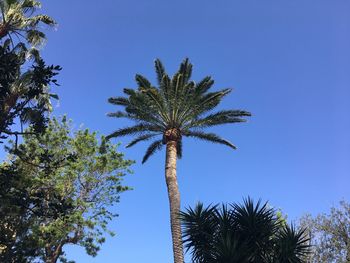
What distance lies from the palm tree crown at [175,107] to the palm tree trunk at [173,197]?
956 millimetres

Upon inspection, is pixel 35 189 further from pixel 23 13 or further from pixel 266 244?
pixel 266 244

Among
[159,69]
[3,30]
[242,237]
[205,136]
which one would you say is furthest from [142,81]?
[242,237]

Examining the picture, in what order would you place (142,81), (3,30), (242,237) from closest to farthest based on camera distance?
(242,237)
(3,30)
(142,81)

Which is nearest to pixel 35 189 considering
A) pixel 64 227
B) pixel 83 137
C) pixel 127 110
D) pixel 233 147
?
pixel 64 227

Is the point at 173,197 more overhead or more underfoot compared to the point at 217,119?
more underfoot

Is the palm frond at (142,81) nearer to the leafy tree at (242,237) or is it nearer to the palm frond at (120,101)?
the palm frond at (120,101)

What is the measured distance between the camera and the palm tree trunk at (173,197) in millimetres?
19469

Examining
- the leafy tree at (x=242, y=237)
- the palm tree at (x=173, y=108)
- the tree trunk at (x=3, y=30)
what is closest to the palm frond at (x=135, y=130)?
the palm tree at (x=173, y=108)

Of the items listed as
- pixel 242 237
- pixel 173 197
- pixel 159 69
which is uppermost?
pixel 159 69

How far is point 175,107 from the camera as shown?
77.2 feet

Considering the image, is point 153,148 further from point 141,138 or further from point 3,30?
point 3,30

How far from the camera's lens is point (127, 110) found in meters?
24.7

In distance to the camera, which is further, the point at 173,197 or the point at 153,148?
the point at 153,148

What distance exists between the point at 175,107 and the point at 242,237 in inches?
498
